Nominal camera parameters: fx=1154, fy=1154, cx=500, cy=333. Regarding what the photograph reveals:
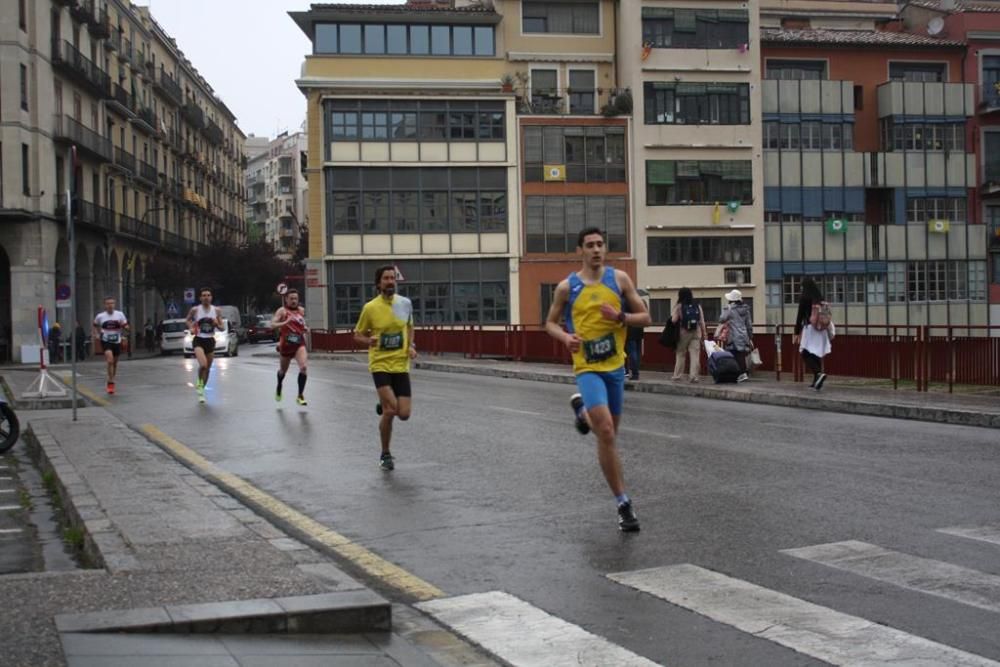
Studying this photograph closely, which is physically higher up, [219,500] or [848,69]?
[848,69]

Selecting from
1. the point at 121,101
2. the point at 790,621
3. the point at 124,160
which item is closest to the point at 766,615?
the point at 790,621


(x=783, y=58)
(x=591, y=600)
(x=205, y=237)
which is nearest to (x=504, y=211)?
(x=783, y=58)

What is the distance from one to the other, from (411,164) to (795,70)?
1971 centimetres

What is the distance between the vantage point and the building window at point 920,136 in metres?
55.4

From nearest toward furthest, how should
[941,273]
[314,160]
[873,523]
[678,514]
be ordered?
[873,523] < [678,514] < [314,160] < [941,273]

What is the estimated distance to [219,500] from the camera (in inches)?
322

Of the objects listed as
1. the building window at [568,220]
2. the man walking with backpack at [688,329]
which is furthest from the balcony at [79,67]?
the man walking with backpack at [688,329]

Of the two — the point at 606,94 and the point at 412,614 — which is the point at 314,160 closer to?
the point at 606,94

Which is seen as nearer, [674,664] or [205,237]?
[674,664]

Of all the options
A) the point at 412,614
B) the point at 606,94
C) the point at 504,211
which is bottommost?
the point at 412,614

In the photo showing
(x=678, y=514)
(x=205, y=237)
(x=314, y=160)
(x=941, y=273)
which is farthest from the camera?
(x=205, y=237)

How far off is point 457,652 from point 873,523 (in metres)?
3.49

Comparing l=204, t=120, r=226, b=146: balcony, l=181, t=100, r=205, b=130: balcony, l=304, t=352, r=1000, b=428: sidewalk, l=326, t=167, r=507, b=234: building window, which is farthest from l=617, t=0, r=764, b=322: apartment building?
l=204, t=120, r=226, b=146: balcony

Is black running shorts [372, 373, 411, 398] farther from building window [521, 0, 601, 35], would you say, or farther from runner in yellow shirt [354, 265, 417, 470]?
building window [521, 0, 601, 35]
